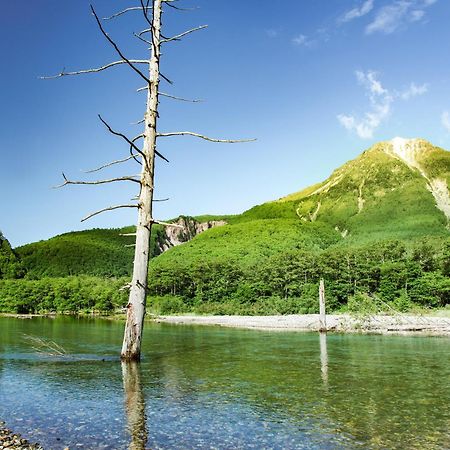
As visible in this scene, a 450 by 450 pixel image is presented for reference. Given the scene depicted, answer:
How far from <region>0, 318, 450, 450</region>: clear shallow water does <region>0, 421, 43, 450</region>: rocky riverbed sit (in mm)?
208

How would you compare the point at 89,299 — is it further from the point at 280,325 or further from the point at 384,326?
the point at 384,326

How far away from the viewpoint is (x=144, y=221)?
50.1 feet

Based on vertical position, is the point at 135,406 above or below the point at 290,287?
below

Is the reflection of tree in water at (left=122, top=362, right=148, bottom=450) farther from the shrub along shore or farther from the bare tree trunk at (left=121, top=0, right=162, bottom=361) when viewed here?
the shrub along shore

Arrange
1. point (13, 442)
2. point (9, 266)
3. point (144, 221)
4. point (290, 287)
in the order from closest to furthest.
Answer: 1. point (13, 442)
2. point (144, 221)
3. point (290, 287)
4. point (9, 266)

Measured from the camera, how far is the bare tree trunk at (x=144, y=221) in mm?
14844

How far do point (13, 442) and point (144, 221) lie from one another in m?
8.76

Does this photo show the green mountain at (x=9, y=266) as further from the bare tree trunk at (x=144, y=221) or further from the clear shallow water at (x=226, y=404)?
the bare tree trunk at (x=144, y=221)

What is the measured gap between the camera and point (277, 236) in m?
159

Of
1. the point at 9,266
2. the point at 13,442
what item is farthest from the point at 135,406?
the point at 9,266

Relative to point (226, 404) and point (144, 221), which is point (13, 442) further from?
point (144, 221)

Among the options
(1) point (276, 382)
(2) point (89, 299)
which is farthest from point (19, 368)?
(2) point (89, 299)

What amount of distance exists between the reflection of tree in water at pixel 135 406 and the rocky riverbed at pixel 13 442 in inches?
60.9

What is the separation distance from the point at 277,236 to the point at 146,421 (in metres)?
152
